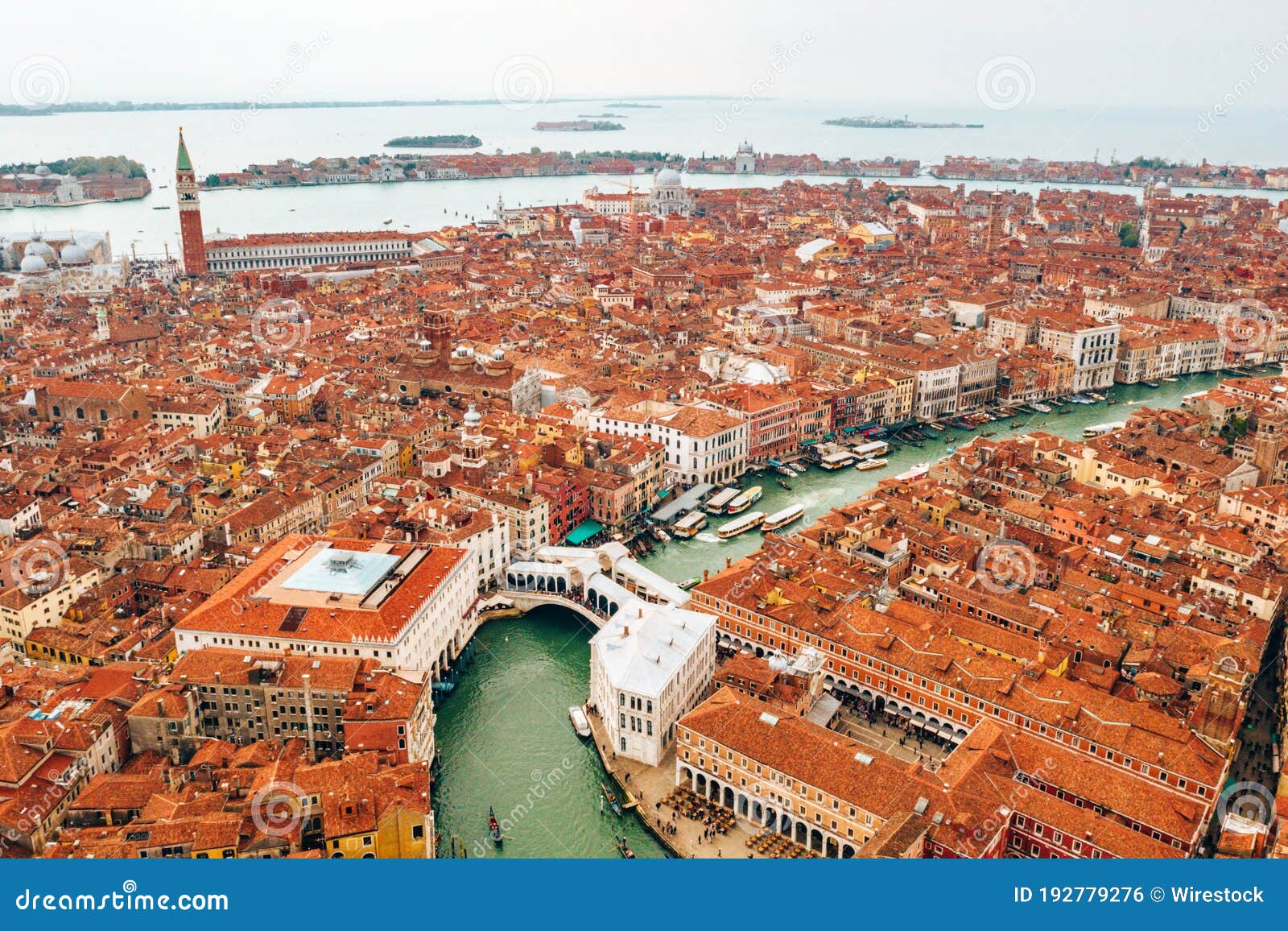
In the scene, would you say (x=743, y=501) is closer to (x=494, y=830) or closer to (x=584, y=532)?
(x=584, y=532)

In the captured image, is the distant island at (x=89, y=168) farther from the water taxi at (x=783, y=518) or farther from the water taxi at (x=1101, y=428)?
the water taxi at (x=1101, y=428)

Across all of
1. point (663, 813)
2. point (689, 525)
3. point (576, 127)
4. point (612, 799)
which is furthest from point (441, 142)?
point (663, 813)

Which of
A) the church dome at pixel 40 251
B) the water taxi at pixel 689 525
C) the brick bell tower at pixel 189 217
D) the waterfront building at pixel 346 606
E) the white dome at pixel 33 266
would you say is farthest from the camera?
the church dome at pixel 40 251

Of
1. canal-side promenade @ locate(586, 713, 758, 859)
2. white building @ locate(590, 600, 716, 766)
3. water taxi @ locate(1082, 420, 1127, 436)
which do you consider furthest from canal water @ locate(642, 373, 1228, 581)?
canal-side promenade @ locate(586, 713, 758, 859)

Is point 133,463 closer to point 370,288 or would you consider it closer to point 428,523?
point 428,523

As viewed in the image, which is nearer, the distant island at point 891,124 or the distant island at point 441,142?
the distant island at point 441,142

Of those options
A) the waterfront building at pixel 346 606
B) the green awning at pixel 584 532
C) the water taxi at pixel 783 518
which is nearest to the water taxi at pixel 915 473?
the water taxi at pixel 783 518

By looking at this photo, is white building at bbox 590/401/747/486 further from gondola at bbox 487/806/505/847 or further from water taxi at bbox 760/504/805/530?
gondola at bbox 487/806/505/847
